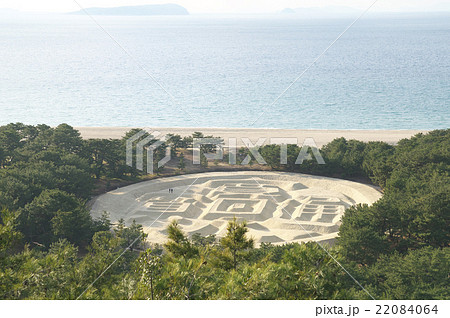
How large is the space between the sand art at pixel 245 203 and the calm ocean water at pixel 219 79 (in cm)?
3581

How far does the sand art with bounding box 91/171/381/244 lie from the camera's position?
26047 mm

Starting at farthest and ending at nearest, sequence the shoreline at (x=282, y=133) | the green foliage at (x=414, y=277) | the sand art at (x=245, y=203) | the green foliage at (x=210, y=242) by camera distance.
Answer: the shoreline at (x=282, y=133) → the sand art at (x=245, y=203) → the green foliage at (x=414, y=277) → the green foliage at (x=210, y=242)

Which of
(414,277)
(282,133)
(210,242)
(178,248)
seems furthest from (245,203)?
(282,133)

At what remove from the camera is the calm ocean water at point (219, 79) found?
7525 cm

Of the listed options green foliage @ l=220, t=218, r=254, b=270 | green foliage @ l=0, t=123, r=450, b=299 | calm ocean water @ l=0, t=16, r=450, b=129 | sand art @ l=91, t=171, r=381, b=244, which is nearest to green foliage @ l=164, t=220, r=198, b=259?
green foliage @ l=0, t=123, r=450, b=299

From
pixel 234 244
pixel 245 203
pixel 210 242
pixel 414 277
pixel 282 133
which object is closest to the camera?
pixel 234 244

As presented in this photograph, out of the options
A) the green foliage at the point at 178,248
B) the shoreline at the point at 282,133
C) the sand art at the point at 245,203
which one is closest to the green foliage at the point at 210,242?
the green foliage at the point at 178,248

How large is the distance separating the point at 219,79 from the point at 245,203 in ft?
241

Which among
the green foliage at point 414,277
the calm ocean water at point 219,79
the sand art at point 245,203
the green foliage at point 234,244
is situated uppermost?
the calm ocean water at point 219,79

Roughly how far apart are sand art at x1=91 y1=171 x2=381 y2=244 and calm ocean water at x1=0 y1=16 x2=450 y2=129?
117 ft

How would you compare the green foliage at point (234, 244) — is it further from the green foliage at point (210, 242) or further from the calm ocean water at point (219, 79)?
the calm ocean water at point (219, 79)

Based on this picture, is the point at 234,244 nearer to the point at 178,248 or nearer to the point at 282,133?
the point at 178,248

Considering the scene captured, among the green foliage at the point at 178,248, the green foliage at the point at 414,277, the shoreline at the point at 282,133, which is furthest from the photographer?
the shoreline at the point at 282,133

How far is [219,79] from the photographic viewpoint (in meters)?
99.6
